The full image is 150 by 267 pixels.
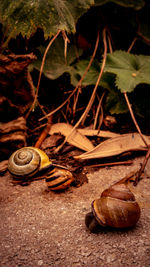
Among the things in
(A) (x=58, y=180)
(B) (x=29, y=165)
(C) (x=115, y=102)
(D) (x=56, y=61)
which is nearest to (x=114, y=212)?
(A) (x=58, y=180)

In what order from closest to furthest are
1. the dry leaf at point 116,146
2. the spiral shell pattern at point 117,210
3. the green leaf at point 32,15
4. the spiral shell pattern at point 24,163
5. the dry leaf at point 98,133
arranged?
1. the spiral shell pattern at point 117,210
2. the green leaf at point 32,15
3. the spiral shell pattern at point 24,163
4. the dry leaf at point 116,146
5. the dry leaf at point 98,133

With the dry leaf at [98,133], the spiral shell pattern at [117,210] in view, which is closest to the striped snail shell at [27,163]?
the dry leaf at [98,133]

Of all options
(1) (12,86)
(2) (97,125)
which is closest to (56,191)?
(2) (97,125)

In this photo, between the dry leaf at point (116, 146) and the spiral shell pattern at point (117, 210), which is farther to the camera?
the dry leaf at point (116, 146)

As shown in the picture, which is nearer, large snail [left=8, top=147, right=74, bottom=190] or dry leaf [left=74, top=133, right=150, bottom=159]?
large snail [left=8, top=147, right=74, bottom=190]

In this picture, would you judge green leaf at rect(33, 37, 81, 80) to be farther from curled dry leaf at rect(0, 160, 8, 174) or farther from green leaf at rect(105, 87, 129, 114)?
curled dry leaf at rect(0, 160, 8, 174)

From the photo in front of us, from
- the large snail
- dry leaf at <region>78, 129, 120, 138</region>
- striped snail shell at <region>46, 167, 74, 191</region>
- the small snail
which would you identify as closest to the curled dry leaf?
the large snail

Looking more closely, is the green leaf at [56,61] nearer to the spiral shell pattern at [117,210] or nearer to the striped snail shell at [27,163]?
the striped snail shell at [27,163]

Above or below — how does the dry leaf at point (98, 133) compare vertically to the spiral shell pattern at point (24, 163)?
below
